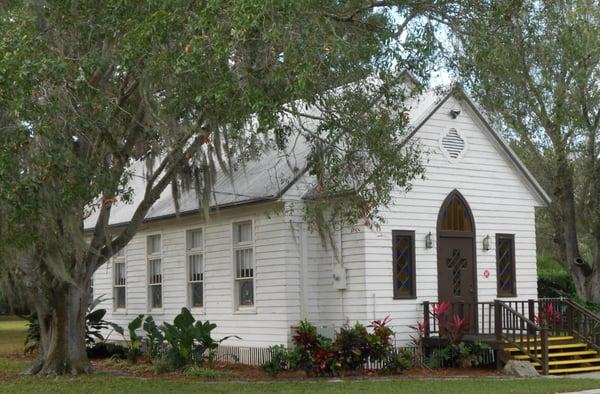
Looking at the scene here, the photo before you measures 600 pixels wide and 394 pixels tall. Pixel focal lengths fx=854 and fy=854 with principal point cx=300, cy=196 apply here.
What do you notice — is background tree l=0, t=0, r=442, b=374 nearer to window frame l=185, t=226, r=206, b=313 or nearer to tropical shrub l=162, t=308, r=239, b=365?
tropical shrub l=162, t=308, r=239, b=365

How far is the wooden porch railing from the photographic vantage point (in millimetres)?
16281

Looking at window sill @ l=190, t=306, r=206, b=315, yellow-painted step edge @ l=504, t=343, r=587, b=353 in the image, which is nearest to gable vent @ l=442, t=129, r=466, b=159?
yellow-painted step edge @ l=504, t=343, r=587, b=353

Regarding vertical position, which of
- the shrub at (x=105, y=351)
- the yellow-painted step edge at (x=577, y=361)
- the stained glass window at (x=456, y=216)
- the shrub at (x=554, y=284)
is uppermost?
the stained glass window at (x=456, y=216)

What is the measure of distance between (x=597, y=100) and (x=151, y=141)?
46.3ft

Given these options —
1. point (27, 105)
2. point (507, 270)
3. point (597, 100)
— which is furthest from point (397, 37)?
point (597, 100)

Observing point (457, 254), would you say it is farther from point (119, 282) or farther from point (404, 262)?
point (119, 282)

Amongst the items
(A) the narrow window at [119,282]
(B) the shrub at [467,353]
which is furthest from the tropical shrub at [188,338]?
(A) the narrow window at [119,282]

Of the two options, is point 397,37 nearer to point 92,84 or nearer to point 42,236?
point 92,84

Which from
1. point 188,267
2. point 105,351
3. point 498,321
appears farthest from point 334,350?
point 105,351

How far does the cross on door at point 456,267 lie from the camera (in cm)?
1823

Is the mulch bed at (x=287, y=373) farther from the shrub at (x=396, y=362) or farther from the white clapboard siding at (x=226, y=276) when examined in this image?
the white clapboard siding at (x=226, y=276)

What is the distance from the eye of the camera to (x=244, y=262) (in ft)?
61.6

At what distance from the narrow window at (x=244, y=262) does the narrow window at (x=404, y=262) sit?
124 inches

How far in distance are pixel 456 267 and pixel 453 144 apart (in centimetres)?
267
